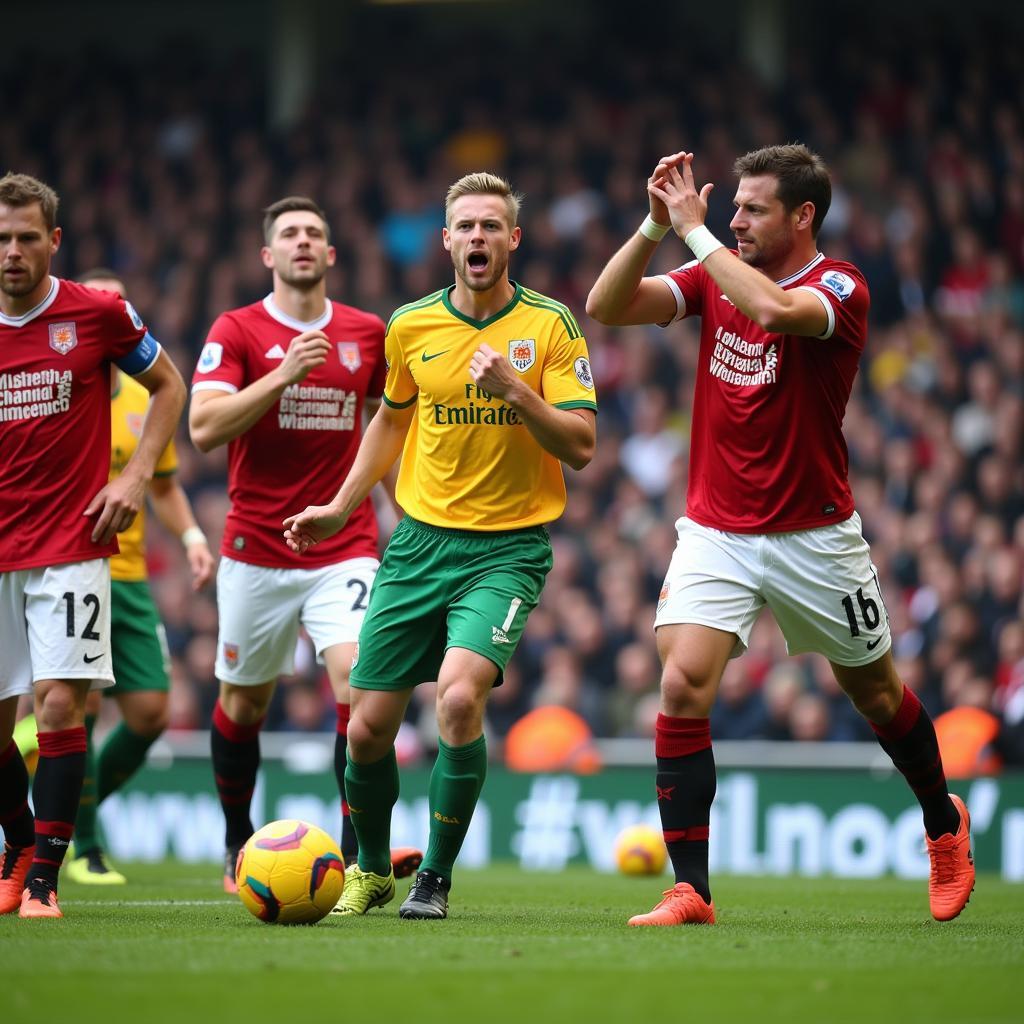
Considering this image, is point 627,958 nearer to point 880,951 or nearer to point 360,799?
point 880,951

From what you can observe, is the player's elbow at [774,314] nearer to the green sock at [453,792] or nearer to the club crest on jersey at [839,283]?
the club crest on jersey at [839,283]

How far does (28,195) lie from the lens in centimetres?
690

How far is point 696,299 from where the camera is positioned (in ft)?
23.0

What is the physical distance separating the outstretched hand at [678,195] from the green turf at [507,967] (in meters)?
2.58

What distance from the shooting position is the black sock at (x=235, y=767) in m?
8.56

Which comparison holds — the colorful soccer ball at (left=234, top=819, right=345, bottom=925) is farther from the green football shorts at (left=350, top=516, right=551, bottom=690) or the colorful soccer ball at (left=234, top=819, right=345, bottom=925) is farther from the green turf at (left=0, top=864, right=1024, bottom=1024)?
the green football shorts at (left=350, top=516, right=551, bottom=690)

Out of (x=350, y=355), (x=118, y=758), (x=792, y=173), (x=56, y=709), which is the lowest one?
(x=118, y=758)

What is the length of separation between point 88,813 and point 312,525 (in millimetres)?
3098

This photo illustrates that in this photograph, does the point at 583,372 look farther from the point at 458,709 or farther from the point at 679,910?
the point at 679,910

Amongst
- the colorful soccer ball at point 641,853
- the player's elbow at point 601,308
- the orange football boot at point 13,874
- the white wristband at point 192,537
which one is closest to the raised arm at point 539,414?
the player's elbow at point 601,308

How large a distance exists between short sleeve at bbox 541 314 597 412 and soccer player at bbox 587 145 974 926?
7.5 inches

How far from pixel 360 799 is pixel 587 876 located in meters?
4.91

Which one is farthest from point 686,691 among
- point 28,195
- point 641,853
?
point 641,853

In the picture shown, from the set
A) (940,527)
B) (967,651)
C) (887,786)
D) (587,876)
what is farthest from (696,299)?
(940,527)
